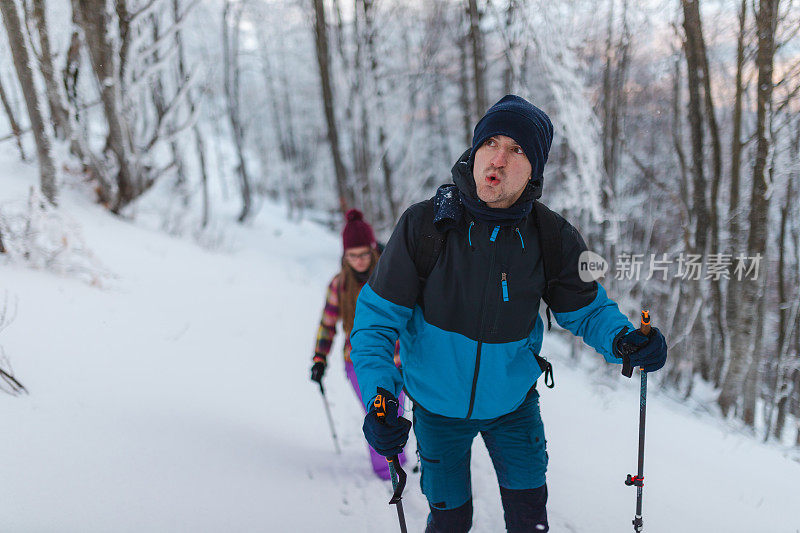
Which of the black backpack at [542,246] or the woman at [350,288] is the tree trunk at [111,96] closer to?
the woman at [350,288]

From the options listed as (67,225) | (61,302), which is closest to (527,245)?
(61,302)

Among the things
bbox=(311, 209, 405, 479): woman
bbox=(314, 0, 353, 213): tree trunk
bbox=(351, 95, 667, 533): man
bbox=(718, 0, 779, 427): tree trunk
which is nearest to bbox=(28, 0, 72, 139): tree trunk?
bbox=(314, 0, 353, 213): tree trunk

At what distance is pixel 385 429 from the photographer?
61.2 inches

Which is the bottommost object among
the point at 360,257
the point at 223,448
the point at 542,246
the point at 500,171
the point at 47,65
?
the point at 223,448

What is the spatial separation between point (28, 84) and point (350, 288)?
3.92 m

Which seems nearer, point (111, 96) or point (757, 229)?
point (757, 229)

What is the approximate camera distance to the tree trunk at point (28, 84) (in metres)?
4.12

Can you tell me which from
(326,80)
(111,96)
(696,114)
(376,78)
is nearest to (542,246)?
(696,114)

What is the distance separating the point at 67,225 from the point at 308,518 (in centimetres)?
398

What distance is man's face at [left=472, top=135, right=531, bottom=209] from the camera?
1684 mm

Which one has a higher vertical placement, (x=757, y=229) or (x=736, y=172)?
(x=736, y=172)

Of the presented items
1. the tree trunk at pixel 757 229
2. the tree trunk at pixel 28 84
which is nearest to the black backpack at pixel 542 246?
the tree trunk at pixel 28 84

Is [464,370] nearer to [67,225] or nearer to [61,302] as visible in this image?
[61,302]

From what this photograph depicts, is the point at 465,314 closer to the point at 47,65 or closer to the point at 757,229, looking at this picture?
the point at 757,229
